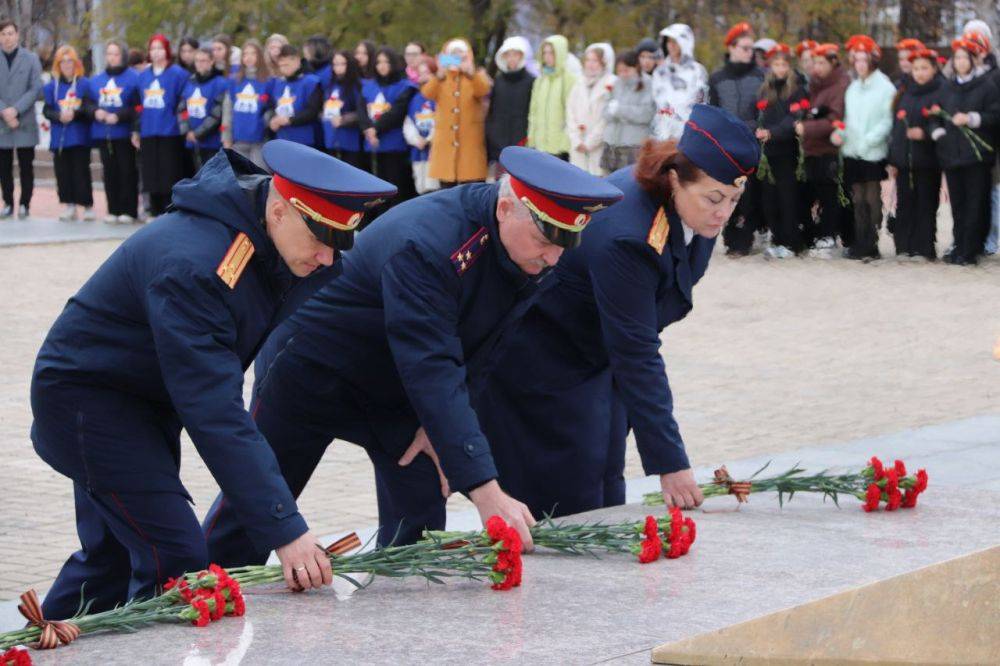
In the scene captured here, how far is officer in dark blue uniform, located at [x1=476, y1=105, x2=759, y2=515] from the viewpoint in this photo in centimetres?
508

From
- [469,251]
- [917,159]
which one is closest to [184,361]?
[469,251]

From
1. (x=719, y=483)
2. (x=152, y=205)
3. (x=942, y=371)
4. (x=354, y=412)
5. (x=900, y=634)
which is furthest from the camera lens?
(x=152, y=205)

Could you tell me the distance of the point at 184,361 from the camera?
4078mm

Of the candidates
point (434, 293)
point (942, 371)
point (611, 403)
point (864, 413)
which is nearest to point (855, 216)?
point (942, 371)

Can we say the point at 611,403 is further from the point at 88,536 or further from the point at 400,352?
the point at 88,536

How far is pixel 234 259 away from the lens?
4184 mm

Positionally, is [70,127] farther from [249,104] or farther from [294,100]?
[294,100]

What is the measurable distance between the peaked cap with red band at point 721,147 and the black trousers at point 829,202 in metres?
11.3

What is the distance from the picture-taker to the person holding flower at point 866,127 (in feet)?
52.0

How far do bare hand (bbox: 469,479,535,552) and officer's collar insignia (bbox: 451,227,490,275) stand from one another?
1.86 ft

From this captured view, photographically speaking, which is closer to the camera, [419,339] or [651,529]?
[419,339]

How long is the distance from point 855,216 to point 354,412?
11.9 m

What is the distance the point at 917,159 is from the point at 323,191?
12.3 meters

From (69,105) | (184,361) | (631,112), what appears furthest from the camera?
(69,105)
